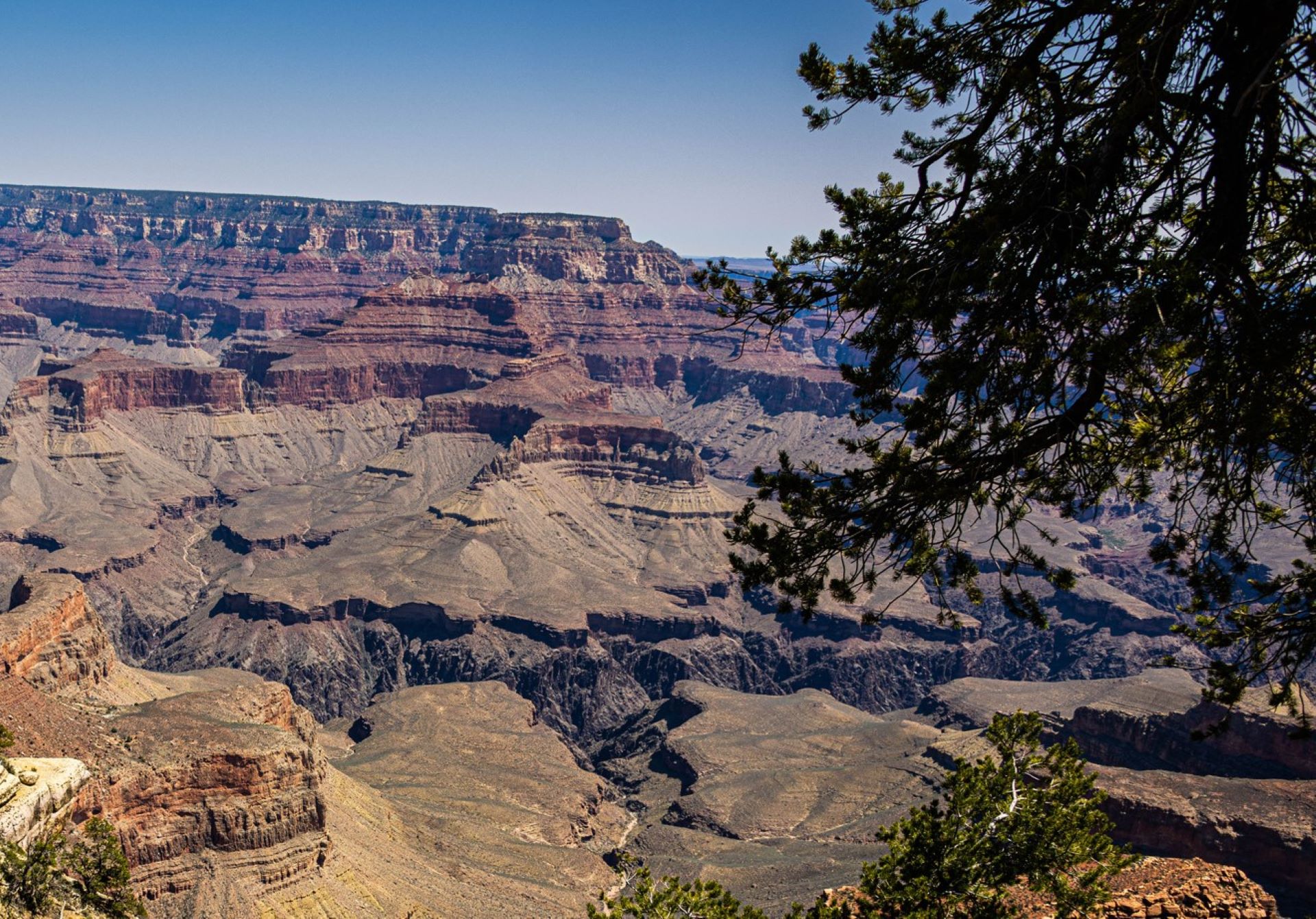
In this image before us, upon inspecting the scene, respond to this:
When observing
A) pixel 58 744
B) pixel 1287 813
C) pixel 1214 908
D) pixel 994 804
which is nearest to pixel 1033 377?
pixel 994 804

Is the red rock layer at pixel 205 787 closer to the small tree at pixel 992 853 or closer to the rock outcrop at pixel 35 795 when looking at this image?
the rock outcrop at pixel 35 795

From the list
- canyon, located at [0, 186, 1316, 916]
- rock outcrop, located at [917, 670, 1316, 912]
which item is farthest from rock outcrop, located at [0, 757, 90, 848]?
rock outcrop, located at [917, 670, 1316, 912]

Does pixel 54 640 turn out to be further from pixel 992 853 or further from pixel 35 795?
pixel 992 853

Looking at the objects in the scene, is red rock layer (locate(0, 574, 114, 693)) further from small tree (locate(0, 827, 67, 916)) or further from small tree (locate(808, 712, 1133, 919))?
small tree (locate(808, 712, 1133, 919))

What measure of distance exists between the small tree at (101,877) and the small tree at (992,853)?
1490 centimetres

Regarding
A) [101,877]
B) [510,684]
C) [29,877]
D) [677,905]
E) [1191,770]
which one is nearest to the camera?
[29,877]

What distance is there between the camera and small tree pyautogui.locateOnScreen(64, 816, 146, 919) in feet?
77.2

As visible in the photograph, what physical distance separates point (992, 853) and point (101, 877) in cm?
1980

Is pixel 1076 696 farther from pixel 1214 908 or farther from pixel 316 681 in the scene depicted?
pixel 1214 908

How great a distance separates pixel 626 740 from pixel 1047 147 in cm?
10194

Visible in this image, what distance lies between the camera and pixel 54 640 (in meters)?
64.5

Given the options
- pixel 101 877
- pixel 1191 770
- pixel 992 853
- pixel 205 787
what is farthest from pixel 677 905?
pixel 1191 770

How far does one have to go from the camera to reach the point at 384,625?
134875 mm

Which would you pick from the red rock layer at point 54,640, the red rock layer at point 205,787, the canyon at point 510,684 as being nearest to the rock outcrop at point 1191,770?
the canyon at point 510,684
